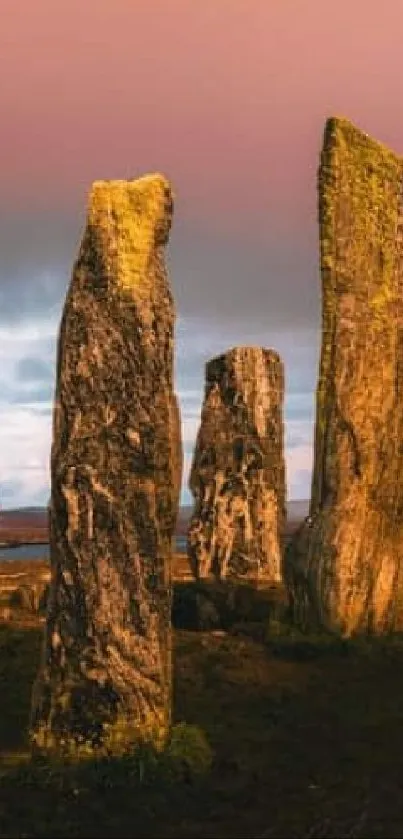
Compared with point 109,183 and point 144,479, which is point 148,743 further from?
point 109,183

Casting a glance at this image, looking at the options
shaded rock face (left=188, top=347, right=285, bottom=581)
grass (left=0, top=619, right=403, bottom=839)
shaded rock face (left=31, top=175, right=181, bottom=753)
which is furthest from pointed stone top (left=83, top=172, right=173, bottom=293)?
shaded rock face (left=188, top=347, right=285, bottom=581)

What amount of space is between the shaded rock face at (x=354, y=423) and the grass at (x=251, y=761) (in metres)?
1.53

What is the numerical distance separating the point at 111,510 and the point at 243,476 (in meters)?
13.2

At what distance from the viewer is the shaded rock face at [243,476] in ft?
79.0

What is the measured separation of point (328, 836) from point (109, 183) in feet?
19.9

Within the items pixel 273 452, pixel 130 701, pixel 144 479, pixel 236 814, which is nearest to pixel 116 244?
pixel 144 479

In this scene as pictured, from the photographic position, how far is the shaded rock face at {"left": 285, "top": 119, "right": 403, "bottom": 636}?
18.5 meters

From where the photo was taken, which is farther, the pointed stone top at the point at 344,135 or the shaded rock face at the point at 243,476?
the shaded rock face at the point at 243,476

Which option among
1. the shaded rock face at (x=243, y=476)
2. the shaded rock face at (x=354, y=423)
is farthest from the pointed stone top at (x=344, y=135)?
the shaded rock face at (x=243, y=476)

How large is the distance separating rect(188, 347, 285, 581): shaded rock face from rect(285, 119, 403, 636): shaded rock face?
16.9ft

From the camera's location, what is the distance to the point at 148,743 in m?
10.8

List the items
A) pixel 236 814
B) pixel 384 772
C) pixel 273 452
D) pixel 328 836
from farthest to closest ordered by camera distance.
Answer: pixel 273 452
pixel 384 772
pixel 236 814
pixel 328 836

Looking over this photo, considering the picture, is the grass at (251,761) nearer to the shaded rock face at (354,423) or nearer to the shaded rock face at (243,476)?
the shaded rock face at (354,423)

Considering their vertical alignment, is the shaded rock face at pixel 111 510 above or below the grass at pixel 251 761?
above
